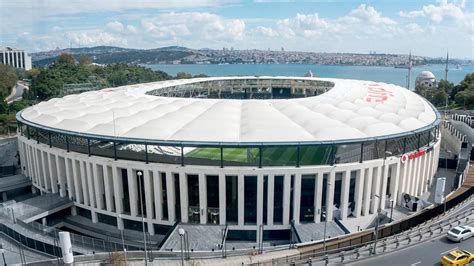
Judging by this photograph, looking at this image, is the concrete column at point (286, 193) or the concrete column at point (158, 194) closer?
the concrete column at point (286, 193)

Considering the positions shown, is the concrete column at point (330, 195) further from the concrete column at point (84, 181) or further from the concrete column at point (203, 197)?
the concrete column at point (84, 181)

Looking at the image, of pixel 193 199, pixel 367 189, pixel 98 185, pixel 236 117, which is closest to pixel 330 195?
pixel 367 189

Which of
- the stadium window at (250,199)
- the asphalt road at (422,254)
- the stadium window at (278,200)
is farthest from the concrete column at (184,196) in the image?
the asphalt road at (422,254)

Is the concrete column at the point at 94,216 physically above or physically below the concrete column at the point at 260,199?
below

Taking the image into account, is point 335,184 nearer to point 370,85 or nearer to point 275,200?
point 275,200

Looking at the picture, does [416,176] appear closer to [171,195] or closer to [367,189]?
[367,189]

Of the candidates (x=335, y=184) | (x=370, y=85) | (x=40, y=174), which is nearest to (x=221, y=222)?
(x=335, y=184)
